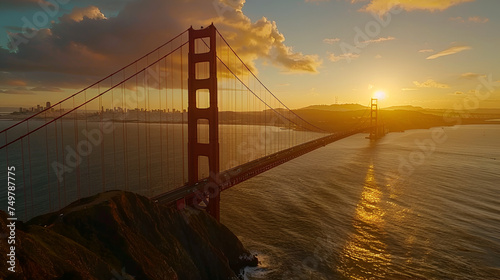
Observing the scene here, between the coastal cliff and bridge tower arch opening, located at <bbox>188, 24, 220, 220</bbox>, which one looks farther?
bridge tower arch opening, located at <bbox>188, 24, 220, 220</bbox>

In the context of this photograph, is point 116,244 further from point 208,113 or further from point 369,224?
point 369,224

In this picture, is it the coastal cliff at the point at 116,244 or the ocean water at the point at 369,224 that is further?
the ocean water at the point at 369,224

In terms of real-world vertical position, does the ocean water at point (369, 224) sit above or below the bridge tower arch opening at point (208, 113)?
below

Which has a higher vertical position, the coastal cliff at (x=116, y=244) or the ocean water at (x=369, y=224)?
the coastal cliff at (x=116, y=244)

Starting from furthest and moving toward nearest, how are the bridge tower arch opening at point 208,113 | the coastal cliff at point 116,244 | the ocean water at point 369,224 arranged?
the bridge tower arch opening at point 208,113 < the ocean water at point 369,224 < the coastal cliff at point 116,244

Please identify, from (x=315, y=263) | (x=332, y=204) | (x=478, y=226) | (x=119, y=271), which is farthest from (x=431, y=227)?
(x=119, y=271)

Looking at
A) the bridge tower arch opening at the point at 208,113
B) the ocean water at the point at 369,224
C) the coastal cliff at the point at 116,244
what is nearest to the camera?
the coastal cliff at the point at 116,244
